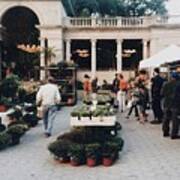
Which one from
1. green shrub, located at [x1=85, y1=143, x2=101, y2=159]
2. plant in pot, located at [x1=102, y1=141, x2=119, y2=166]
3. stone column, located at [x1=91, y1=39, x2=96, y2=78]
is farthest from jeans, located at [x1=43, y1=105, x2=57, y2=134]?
stone column, located at [x1=91, y1=39, x2=96, y2=78]

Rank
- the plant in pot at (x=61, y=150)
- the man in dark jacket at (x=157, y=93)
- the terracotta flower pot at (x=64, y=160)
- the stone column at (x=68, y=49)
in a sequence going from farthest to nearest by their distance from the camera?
the stone column at (x=68, y=49) → the man in dark jacket at (x=157, y=93) → the terracotta flower pot at (x=64, y=160) → the plant in pot at (x=61, y=150)

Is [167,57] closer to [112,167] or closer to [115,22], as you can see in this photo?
[112,167]

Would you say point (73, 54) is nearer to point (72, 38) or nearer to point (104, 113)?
point (72, 38)

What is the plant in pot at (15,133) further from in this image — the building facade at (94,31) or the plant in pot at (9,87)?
the building facade at (94,31)

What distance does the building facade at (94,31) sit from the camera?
42.7m

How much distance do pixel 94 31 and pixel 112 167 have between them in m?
33.5

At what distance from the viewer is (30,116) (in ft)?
63.8

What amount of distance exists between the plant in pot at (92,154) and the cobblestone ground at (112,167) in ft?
0.55

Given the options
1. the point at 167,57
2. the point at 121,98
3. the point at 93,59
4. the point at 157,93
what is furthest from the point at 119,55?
the point at 157,93

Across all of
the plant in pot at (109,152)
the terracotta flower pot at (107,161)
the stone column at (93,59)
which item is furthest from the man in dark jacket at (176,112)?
the stone column at (93,59)

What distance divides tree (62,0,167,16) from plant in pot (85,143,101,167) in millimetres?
40870

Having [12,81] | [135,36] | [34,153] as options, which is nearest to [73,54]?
[135,36]

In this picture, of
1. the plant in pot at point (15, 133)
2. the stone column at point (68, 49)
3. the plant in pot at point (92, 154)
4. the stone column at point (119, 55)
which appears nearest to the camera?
the plant in pot at point (92, 154)

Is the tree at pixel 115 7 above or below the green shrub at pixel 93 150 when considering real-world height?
above
